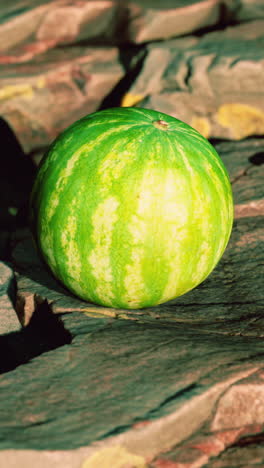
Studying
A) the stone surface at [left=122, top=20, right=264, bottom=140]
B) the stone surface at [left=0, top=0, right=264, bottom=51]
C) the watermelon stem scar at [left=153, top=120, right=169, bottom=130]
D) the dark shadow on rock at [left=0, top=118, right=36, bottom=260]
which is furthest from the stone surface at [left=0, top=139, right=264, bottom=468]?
the stone surface at [left=0, top=0, right=264, bottom=51]

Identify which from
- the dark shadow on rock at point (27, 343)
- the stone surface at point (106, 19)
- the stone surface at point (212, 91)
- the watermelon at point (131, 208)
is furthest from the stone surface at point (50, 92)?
the dark shadow on rock at point (27, 343)

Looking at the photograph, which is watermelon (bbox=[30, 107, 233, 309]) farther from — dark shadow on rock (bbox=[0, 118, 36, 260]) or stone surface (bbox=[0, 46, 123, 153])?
stone surface (bbox=[0, 46, 123, 153])

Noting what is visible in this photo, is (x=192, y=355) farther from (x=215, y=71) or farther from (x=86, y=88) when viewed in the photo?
(x=86, y=88)

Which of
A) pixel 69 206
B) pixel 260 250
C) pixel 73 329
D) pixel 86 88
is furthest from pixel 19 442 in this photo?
pixel 86 88

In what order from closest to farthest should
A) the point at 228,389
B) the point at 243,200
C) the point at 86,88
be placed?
the point at 228,389 → the point at 243,200 → the point at 86,88

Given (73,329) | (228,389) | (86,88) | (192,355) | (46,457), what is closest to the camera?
(46,457)

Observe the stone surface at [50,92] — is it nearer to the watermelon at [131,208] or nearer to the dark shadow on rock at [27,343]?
the watermelon at [131,208]

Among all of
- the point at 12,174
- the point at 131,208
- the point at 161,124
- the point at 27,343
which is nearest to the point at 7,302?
the point at 27,343
